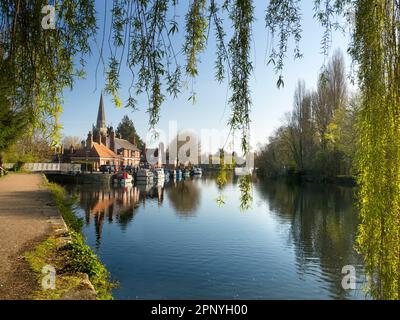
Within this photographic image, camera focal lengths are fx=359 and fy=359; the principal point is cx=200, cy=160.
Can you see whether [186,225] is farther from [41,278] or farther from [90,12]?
[90,12]

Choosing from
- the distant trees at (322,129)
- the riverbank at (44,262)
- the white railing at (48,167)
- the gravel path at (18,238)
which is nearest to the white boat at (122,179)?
the white railing at (48,167)

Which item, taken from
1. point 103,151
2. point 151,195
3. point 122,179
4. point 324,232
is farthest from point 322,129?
point 103,151

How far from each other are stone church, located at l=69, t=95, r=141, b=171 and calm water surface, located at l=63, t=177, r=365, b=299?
37835 mm

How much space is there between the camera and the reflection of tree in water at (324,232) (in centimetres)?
1274

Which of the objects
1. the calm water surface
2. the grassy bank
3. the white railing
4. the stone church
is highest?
the stone church

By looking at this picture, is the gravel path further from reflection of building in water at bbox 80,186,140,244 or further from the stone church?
the stone church

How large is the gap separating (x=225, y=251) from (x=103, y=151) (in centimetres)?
5872

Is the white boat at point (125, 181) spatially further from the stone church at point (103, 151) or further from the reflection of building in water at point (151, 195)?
the stone church at point (103, 151)

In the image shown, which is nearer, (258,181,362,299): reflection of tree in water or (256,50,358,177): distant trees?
(258,181,362,299): reflection of tree in water

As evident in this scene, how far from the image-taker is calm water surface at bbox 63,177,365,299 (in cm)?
1052

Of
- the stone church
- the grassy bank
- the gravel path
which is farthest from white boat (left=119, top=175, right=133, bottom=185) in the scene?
the grassy bank

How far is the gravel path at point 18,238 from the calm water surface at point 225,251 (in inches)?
102

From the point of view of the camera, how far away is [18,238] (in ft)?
31.7
